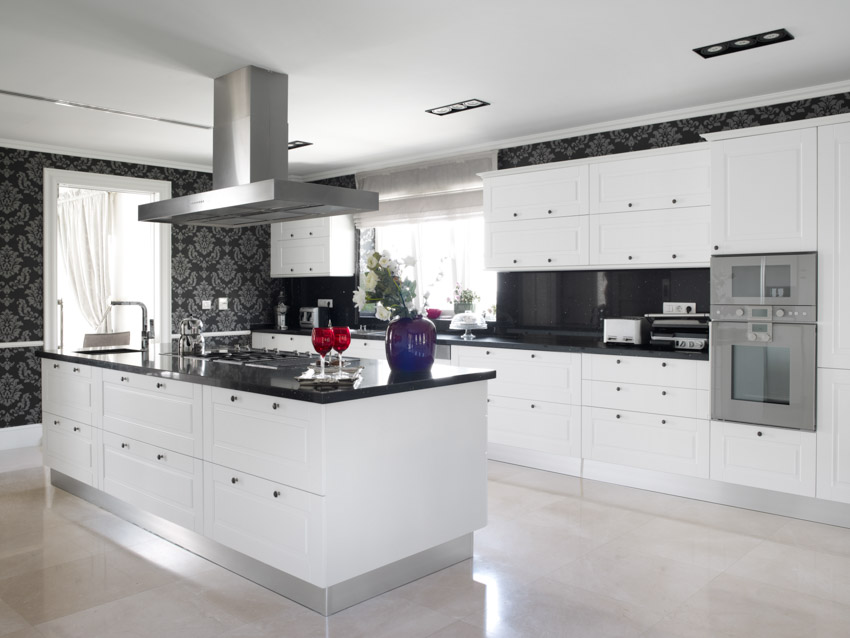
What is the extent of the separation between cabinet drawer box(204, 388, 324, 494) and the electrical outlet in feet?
9.39

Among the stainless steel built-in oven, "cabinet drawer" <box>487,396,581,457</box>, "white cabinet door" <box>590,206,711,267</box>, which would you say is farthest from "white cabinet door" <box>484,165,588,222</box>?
"cabinet drawer" <box>487,396,581,457</box>

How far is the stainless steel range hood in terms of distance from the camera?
3479 mm

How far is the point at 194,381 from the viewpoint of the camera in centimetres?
299

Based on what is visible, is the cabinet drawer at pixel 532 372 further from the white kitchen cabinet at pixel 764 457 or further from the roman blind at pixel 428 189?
the roman blind at pixel 428 189

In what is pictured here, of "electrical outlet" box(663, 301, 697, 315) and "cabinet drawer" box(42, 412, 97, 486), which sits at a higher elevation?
"electrical outlet" box(663, 301, 697, 315)

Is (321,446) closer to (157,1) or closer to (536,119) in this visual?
(157,1)

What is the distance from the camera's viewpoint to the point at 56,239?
5680 millimetres

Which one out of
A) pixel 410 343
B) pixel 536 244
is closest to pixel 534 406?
pixel 536 244

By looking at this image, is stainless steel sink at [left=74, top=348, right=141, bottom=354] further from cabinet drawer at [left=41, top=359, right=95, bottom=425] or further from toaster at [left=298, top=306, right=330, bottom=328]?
toaster at [left=298, top=306, right=330, bottom=328]

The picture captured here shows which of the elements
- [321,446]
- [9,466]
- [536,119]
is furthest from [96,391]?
[536,119]

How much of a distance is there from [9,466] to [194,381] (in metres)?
2.82

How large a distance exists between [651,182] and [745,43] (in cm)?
120

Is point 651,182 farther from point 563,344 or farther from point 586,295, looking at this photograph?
point 563,344

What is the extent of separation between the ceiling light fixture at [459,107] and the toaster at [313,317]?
112 inches
